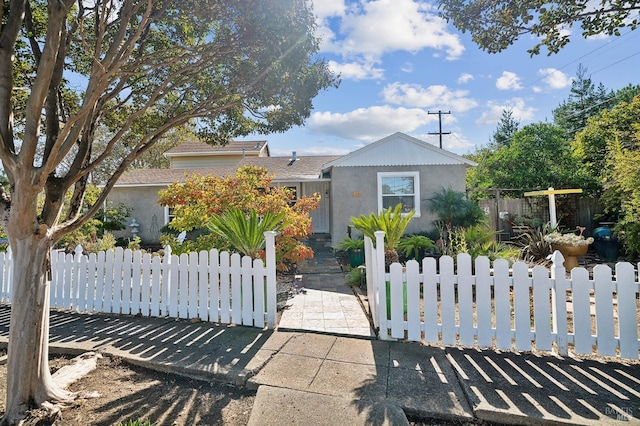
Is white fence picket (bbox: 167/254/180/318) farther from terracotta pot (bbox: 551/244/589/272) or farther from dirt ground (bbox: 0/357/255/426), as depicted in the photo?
terracotta pot (bbox: 551/244/589/272)

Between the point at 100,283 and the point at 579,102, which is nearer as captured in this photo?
the point at 100,283

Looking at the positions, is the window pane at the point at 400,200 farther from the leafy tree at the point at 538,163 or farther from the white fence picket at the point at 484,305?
the white fence picket at the point at 484,305

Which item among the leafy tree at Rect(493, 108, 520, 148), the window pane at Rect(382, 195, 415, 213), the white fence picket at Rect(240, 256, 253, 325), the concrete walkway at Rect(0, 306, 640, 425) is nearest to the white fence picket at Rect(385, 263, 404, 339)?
the concrete walkway at Rect(0, 306, 640, 425)

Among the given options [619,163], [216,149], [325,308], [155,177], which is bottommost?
[325,308]

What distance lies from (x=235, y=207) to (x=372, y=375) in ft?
15.9

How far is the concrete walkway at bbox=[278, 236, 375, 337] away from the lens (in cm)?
437

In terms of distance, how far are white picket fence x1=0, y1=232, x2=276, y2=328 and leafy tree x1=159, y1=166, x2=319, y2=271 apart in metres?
1.52

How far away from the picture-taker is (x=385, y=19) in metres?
5.53

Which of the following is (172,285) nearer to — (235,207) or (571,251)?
(235,207)

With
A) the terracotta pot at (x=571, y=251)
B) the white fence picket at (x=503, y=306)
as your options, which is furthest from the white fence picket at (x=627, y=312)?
the terracotta pot at (x=571, y=251)

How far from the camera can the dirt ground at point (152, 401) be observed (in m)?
2.54

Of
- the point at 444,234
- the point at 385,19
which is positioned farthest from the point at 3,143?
the point at 444,234

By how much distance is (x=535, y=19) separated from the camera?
4473 millimetres

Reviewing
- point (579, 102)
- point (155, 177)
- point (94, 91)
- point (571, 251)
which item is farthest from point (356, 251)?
point (579, 102)
